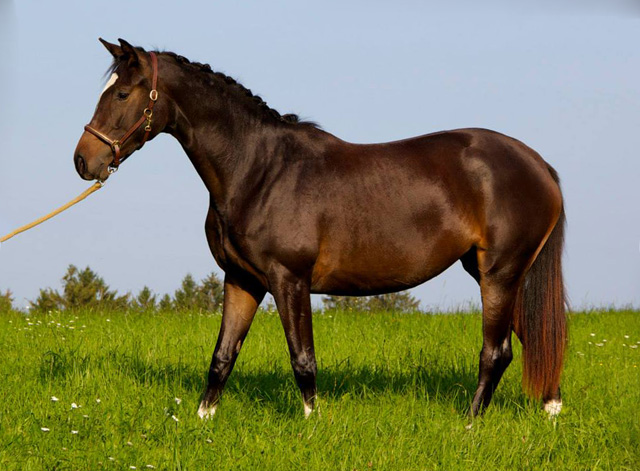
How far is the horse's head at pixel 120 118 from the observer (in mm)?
5703

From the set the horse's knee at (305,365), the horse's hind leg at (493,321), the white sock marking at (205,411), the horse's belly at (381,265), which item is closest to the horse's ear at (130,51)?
the horse's belly at (381,265)

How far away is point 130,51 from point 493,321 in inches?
145

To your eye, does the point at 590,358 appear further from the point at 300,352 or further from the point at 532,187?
the point at 300,352

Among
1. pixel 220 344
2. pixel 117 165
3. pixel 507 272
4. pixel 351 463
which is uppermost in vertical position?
pixel 117 165

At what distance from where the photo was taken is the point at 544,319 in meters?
6.89

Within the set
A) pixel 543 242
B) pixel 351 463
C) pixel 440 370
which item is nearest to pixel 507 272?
pixel 543 242

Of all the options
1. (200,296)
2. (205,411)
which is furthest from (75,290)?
(205,411)

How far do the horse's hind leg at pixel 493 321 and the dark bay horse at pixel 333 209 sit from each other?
0.01 metres

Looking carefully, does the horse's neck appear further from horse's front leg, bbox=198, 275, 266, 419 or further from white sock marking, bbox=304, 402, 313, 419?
white sock marking, bbox=304, 402, 313, 419

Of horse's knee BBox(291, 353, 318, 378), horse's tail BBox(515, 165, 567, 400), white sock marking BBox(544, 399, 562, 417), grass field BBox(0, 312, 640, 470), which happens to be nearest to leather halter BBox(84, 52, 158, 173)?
grass field BBox(0, 312, 640, 470)

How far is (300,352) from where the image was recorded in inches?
232

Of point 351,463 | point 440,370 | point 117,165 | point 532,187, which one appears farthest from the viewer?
point 440,370

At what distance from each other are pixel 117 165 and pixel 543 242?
373cm

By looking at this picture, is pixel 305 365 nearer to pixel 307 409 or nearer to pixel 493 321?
pixel 307 409
